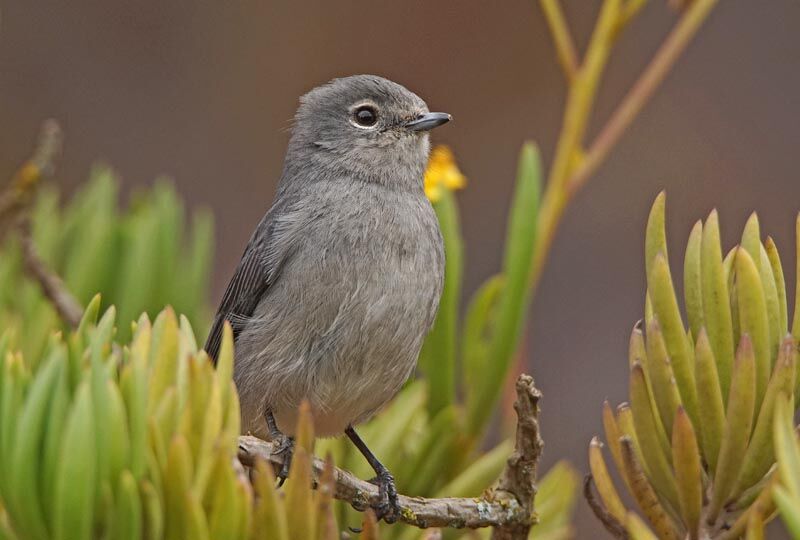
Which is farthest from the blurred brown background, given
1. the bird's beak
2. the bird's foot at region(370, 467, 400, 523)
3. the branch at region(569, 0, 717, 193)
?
the bird's foot at region(370, 467, 400, 523)

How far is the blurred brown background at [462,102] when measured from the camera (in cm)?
569

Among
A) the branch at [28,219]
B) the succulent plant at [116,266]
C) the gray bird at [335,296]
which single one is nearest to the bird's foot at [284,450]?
the gray bird at [335,296]

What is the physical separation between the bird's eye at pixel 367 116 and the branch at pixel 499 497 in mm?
1912

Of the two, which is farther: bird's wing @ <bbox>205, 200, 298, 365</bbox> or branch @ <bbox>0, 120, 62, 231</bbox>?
bird's wing @ <bbox>205, 200, 298, 365</bbox>

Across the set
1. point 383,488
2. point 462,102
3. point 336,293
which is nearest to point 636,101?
point 336,293

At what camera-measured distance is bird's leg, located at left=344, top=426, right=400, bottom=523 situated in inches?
70.0

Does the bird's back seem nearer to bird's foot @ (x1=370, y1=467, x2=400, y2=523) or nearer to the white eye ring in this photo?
the white eye ring

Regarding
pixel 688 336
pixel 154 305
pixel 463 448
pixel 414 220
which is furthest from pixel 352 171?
pixel 688 336

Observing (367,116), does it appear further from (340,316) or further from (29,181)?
(29,181)

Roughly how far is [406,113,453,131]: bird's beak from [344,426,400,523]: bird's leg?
1.23m

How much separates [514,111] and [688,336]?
478 cm

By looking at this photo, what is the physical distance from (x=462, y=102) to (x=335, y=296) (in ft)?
11.7

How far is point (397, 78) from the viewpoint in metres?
5.87

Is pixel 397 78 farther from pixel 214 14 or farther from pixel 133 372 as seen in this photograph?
pixel 133 372
